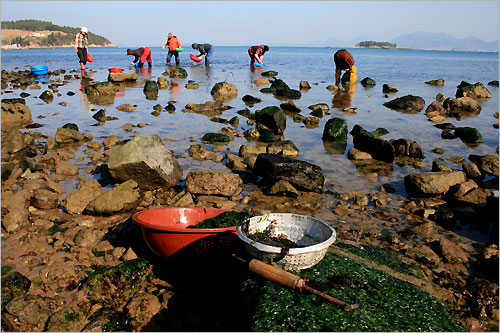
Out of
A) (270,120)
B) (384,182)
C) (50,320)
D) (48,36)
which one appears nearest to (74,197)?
(50,320)

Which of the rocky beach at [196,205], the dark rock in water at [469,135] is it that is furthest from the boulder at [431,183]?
the dark rock in water at [469,135]

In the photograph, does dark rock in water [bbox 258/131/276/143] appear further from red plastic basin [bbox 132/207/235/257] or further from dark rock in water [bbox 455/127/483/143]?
red plastic basin [bbox 132/207/235/257]

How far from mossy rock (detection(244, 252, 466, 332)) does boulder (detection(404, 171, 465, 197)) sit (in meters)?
3.71

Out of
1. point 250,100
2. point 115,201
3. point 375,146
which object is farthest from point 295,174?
point 250,100

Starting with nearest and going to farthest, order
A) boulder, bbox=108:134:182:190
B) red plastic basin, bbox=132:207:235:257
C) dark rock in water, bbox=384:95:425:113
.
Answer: red plastic basin, bbox=132:207:235:257, boulder, bbox=108:134:182:190, dark rock in water, bbox=384:95:425:113

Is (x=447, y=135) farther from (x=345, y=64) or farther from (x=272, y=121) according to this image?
(x=345, y=64)

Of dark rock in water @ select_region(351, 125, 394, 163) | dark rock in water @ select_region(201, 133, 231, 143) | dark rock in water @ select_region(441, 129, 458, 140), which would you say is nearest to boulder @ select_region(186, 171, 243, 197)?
dark rock in water @ select_region(201, 133, 231, 143)

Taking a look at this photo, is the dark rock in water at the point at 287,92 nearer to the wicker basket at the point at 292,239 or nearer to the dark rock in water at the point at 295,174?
the dark rock in water at the point at 295,174

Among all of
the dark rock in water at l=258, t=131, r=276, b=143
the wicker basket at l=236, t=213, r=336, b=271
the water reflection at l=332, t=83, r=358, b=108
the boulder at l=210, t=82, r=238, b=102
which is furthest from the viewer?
the boulder at l=210, t=82, r=238, b=102

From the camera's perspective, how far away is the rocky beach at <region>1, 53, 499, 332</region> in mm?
4949

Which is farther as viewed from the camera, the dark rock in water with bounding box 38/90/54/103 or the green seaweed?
the dark rock in water with bounding box 38/90/54/103

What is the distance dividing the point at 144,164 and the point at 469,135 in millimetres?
11678

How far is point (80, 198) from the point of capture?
24.6ft

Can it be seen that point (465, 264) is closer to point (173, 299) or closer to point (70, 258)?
point (173, 299)
